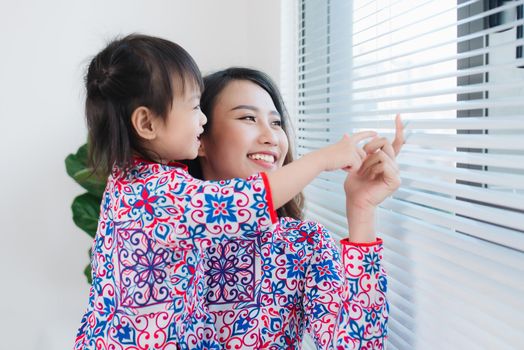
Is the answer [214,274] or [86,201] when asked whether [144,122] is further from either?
[86,201]

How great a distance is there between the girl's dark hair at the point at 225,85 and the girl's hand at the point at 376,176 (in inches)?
11.0

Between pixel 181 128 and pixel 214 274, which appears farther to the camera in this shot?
pixel 214 274

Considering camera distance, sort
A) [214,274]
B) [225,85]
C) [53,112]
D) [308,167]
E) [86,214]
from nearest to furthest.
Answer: [308,167] < [214,274] < [225,85] < [86,214] < [53,112]

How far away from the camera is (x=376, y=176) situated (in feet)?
3.14

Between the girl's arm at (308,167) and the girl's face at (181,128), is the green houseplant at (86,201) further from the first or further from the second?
the girl's arm at (308,167)

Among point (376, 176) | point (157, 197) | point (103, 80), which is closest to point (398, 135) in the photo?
point (376, 176)

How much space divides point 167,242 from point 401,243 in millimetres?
483

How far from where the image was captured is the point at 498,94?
94cm

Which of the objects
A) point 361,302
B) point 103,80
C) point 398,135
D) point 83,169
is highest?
point 103,80

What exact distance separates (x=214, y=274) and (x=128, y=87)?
419 mm

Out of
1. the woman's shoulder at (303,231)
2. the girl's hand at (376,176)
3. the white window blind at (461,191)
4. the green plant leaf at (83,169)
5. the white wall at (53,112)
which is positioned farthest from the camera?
the white wall at (53,112)

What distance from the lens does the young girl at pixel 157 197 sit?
806mm

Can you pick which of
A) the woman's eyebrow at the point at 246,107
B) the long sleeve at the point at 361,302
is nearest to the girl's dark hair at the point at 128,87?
the woman's eyebrow at the point at 246,107

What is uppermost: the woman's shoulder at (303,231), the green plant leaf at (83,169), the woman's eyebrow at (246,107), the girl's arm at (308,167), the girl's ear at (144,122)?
the woman's eyebrow at (246,107)
